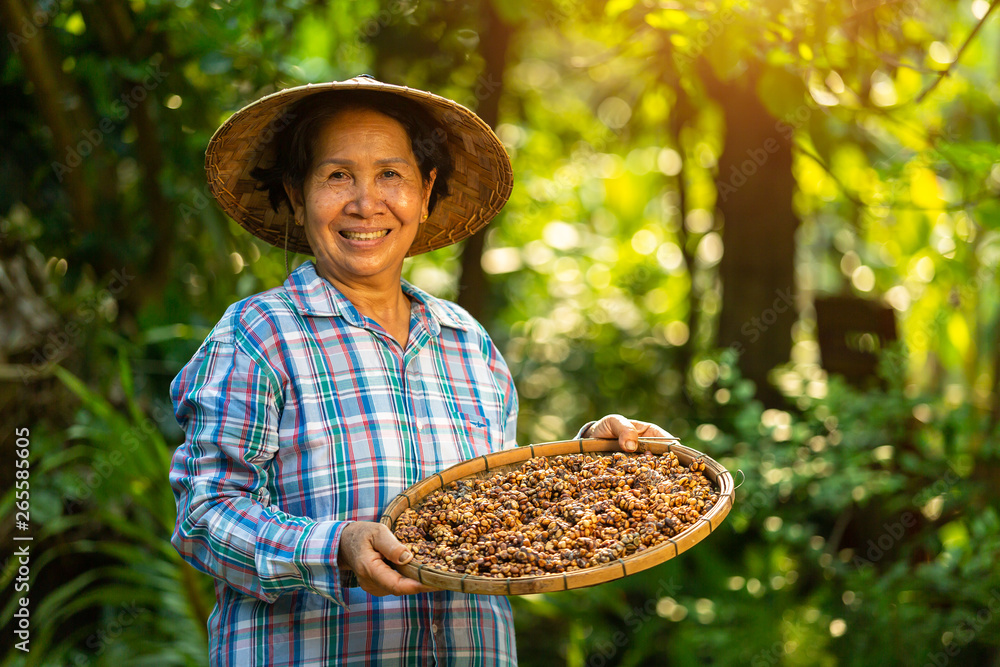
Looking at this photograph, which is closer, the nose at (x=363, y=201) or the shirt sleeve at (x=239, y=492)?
the shirt sleeve at (x=239, y=492)

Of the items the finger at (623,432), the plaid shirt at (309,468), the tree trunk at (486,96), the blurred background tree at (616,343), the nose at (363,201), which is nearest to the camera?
the plaid shirt at (309,468)

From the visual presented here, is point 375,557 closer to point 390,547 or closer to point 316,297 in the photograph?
point 390,547

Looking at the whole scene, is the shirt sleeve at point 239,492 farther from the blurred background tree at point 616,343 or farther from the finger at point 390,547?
the blurred background tree at point 616,343

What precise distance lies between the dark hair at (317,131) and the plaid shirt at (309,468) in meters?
0.24

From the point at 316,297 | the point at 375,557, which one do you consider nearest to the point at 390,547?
the point at 375,557

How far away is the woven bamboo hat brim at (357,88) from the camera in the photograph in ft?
4.98

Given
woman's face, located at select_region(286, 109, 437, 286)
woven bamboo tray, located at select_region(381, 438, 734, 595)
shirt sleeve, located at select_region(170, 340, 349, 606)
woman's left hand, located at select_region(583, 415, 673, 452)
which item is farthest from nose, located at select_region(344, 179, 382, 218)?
woman's left hand, located at select_region(583, 415, 673, 452)

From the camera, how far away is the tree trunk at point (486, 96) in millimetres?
3252

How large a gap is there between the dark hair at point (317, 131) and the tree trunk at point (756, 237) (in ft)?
7.27

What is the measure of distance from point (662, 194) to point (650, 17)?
3113mm

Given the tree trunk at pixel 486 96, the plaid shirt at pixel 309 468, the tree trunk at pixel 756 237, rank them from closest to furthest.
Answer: the plaid shirt at pixel 309 468 → the tree trunk at pixel 486 96 → the tree trunk at pixel 756 237

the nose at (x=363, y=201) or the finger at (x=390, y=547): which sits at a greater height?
the nose at (x=363, y=201)

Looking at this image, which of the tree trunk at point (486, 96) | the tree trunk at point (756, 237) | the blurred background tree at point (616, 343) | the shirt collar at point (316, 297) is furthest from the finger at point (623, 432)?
the tree trunk at point (756, 237)

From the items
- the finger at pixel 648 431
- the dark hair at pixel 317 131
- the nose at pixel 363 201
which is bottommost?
the finger at pixel 648 431
